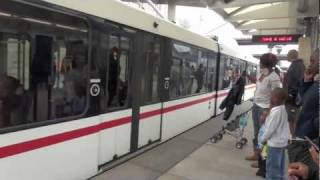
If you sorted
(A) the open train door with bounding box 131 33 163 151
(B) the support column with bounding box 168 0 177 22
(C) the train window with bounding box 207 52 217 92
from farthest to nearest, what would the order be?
(B) the support column with bounding box 168 0 177 22 < (C) the train window with bounding box 207 52 217 92 < (A) the open train door with bounding box 131 33 163 151

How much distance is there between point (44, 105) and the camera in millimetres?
3744

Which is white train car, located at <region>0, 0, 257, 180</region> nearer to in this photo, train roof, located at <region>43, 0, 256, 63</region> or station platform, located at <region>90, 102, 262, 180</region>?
train roof, located at <region>43, 0, 256, 63</region>

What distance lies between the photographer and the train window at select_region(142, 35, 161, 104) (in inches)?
235

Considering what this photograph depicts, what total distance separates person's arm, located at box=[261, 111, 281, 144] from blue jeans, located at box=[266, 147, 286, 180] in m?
0.24

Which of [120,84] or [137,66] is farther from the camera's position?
[137,66]

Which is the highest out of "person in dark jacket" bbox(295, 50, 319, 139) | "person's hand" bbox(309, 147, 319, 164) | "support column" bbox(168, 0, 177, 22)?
"support column" bbox(168, 0, 177, 22)

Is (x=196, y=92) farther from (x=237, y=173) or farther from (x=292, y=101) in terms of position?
(x=237, y=173)

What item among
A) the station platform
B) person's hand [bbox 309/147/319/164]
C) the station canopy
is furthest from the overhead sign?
person's hand [bbox 309/147/319/164]

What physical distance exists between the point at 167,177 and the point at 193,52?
401 centimetres

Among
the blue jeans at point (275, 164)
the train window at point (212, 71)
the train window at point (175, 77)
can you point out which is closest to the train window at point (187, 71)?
the train window at point (175, 77)

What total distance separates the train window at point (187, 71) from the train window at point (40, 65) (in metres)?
3.19

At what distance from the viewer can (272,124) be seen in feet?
14.2

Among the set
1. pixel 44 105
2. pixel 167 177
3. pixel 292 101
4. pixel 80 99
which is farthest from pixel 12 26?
pixel 292 101

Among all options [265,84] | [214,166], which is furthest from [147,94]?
[265,84]
